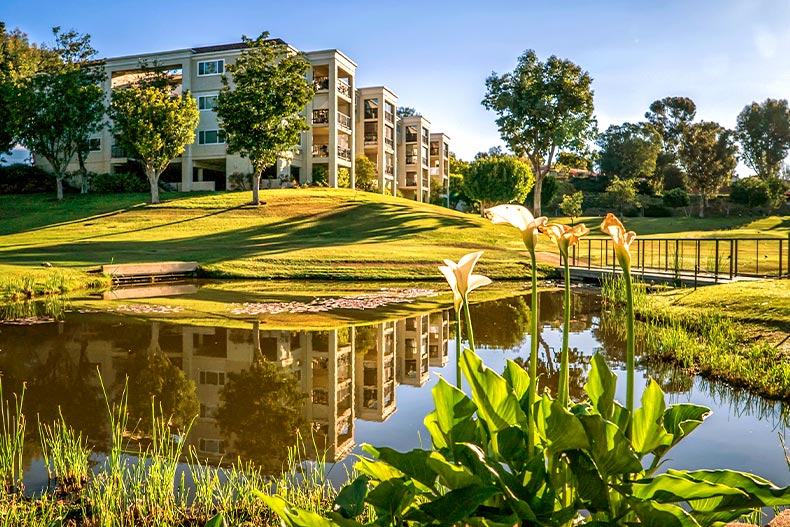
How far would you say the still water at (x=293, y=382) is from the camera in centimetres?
527

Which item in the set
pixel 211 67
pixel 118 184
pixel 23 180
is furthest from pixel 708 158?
pixel 23 180

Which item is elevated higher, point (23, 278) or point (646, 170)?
point (646, 170)

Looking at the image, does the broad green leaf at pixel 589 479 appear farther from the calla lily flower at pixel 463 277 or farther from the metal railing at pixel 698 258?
the metal railing at pixel 698 258

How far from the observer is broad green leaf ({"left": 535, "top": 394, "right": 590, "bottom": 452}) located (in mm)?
1931

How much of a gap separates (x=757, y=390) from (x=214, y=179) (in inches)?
1926

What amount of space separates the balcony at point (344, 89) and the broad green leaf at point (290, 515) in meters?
49.2

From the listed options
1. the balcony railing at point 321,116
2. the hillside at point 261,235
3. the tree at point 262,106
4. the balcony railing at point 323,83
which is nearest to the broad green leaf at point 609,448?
the hillside at point 261,235

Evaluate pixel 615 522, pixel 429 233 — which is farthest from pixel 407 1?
pixel 429 233

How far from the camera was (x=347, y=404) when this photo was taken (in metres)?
6.53

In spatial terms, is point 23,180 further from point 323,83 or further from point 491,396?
point 491,396

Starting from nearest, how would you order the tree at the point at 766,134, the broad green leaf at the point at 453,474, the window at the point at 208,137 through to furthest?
1. the broad green leaf at the point at 453,474
2. the window at the point at 208,137
3. the tree at the point at 766,134

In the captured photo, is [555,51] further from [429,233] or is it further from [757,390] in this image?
[757,390]

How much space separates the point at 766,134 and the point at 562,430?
86499 mm

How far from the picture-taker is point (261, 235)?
106 feet
